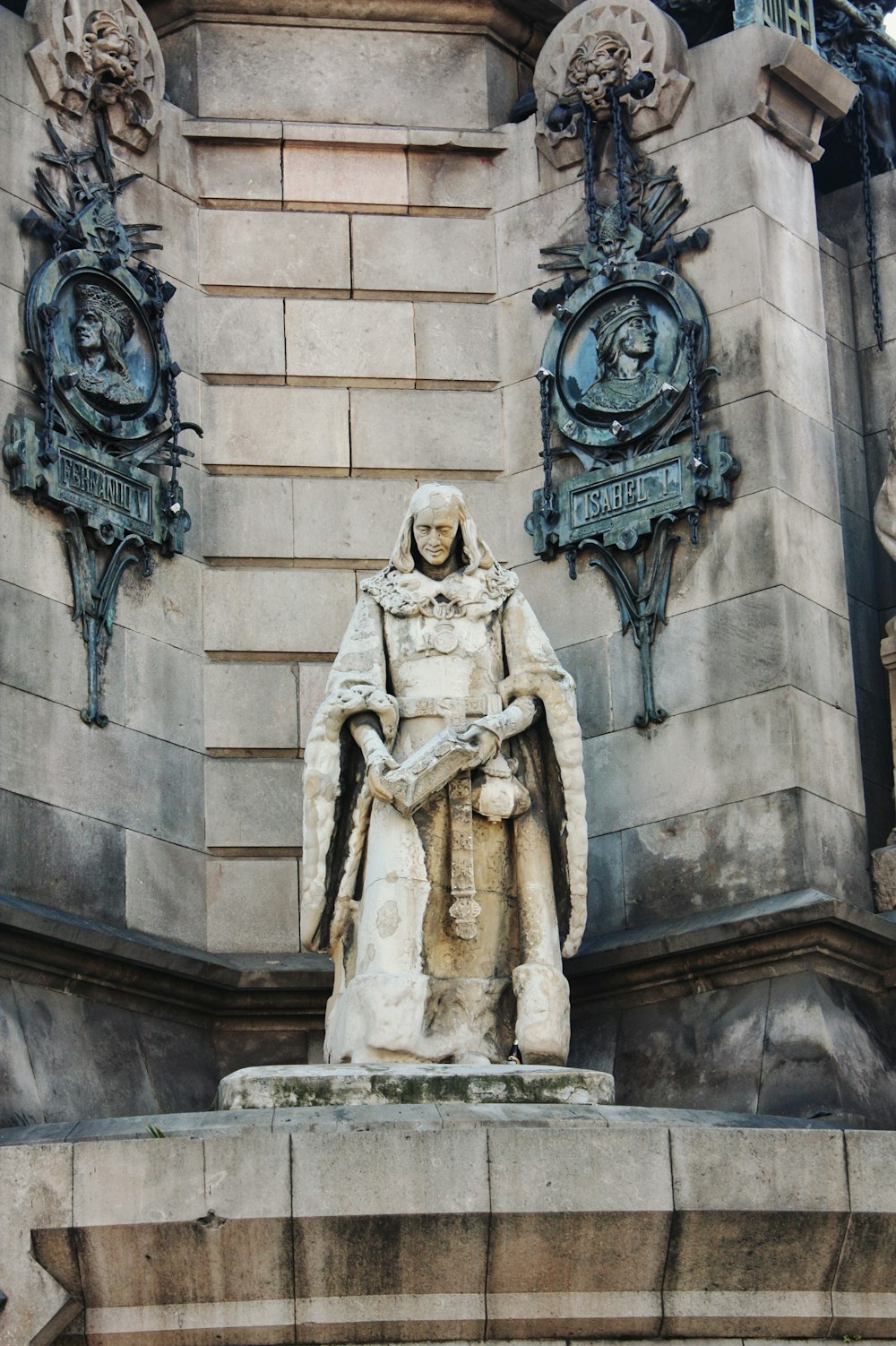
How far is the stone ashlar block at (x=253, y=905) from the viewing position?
18.3 metres

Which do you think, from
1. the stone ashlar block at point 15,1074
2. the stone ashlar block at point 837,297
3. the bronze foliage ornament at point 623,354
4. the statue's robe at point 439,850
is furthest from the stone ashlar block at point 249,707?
the stone ashlar block at point 837,297

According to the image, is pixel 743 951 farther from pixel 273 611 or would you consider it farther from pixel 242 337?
pixel 242 337

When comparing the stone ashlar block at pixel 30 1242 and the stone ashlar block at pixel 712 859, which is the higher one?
Result: the stone ashlar block at pixel 712 859

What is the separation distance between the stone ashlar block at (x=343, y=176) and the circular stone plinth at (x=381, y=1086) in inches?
290

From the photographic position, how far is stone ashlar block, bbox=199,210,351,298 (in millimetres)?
19781

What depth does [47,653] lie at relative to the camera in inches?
701

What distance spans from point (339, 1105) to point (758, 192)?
7.41m

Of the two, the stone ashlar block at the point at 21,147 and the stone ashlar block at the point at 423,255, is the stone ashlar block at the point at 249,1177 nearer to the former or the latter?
the stone ashlar block at the point at 21,147

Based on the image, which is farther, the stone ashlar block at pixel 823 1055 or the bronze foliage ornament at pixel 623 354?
the bronze foliage ornament at pixel 623 354

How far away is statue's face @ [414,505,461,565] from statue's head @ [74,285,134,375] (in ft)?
9.46

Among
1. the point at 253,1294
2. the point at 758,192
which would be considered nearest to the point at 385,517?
the point at 758,192

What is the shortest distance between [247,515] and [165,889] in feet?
8.98

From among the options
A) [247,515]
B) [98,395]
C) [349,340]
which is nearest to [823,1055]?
[247,515]

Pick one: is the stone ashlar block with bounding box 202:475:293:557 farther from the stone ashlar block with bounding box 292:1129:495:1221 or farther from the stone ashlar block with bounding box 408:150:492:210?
the stone ashlar block with bounding box 292:1129:495:1221
